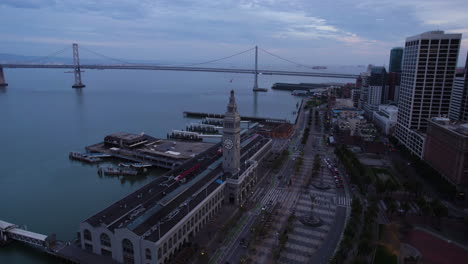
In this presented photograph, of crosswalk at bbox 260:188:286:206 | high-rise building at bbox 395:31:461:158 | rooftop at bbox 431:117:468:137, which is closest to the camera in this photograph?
crosswalk at bbox 260:188:286:206

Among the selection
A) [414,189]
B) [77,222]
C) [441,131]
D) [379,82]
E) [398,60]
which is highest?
[398,60]

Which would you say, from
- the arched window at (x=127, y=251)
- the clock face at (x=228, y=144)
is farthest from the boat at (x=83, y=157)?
the arched window at (x=127, y=251)

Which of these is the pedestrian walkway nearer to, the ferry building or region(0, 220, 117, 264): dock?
the ferry building

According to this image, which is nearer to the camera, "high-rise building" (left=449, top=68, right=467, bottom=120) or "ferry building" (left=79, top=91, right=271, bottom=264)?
"ferry building" (left=79, top=91, right=271, bottom=264)

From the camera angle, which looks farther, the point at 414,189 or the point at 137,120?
the point at 137,120

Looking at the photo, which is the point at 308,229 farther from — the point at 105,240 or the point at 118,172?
the point at 118,172

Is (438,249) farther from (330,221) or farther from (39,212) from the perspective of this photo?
(39,212)

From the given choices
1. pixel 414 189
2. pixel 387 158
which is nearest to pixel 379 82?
pixel 387 158

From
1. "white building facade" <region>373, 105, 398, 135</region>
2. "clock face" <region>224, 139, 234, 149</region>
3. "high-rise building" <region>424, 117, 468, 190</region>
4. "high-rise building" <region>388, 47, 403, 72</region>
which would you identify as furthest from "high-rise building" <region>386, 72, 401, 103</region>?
"clock face" <region>224, 139, 234, 149</region>
